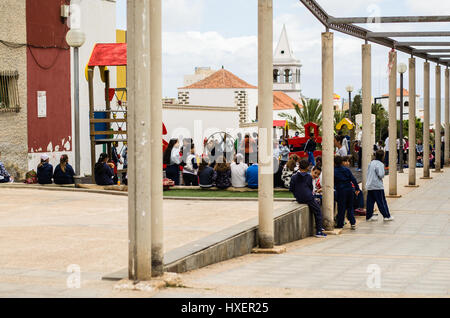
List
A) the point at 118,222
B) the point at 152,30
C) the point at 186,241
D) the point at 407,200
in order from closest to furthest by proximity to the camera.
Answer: the point at 152,30
the point at 186,241
the point at 118,222
the point at 407,200

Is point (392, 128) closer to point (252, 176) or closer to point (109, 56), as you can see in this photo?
point (252, 176)

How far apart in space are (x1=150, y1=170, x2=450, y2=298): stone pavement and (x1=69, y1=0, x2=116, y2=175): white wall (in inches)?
650

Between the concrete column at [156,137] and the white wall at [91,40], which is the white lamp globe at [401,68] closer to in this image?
the white wall at [91,40]

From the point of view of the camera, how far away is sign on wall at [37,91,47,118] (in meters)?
26.2

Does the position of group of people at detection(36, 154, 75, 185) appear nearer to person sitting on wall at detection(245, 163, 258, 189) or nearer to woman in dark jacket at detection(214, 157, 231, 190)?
woman in dark jacket at detection(214, 157, 231, 190)

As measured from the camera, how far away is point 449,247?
12.1 metres

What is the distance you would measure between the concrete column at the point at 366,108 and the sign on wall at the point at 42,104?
1218 cm

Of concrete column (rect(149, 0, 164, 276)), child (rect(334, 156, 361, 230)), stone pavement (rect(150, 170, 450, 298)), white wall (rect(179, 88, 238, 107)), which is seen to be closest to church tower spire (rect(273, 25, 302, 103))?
white wall (rect(179, 88, 238, 107))

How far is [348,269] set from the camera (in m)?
8.81

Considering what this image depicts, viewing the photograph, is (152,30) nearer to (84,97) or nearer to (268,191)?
(268,191)
